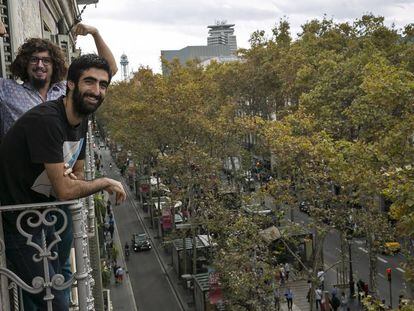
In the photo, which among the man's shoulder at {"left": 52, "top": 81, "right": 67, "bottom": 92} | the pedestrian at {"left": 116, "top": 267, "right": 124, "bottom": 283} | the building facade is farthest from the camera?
the pedestrian at {"left": 116, "top": 267, "right": 124, "bottom": 283}

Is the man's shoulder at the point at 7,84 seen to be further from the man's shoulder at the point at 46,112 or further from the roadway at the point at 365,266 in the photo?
the roadway at the point at 365,266

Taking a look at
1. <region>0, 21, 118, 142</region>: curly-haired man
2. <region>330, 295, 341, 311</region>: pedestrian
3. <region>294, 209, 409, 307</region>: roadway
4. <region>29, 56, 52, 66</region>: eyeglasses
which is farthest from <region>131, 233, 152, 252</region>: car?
<region>29, 56, 52, 66</region>: eyeglasses

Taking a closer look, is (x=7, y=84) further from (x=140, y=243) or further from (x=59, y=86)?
(x=140, y=243)

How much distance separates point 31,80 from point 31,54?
0.24m

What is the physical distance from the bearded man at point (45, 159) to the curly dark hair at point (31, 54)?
985 millimetres

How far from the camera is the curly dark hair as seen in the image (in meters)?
4.59

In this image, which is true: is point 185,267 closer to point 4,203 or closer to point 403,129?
point 403,129

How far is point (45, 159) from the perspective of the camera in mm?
3447

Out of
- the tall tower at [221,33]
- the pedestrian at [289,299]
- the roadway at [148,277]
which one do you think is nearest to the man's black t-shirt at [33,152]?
the pedestrian at [289,299]

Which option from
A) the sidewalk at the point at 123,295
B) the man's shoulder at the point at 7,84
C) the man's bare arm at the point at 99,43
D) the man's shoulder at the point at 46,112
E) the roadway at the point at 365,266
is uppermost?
the man's bare arm at the point at 99,43

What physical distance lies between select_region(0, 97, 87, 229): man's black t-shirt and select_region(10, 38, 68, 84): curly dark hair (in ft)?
3.41

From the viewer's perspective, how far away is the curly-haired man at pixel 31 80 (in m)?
4.36

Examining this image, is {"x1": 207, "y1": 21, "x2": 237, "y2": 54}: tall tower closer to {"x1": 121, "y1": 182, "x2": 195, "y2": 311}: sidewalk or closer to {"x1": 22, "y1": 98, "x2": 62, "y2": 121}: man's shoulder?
{"x1": 121, "y1": 182, "x2": 195, "y2": 311}: sidewalk

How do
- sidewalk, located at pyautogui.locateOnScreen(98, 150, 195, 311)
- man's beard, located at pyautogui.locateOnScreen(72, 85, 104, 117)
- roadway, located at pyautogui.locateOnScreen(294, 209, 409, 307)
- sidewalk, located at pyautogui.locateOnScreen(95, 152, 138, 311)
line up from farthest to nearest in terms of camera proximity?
sidewalk, located at pyautogui.locateOnScreen(98, 150, 195, 311), sidewalk, located at pyautogui.locateOnScreen(95, 152, 138, 311), roadway, located at pyautogui.locateOnScreen(294, 209, 409, 307), man's beard, located at pyautogui.locateOnScreen(72, 85, 104, 117)
